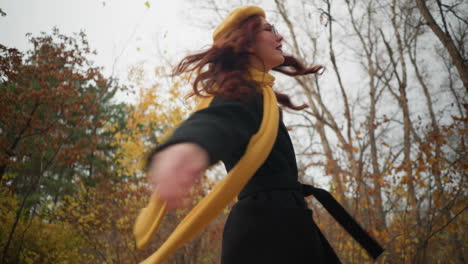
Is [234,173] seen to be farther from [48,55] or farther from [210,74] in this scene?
[48,55]

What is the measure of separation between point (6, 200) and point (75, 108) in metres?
3.11

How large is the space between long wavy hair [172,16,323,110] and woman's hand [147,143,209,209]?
0.34 m

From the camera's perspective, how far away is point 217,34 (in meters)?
1.39

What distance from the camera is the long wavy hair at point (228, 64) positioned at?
1.04 metres

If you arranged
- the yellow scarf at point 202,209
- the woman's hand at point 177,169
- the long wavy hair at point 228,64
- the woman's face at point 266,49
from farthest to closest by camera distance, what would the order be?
the woman's face at point 266,49 < the long wavy hair at point 228,64 < the yellow scarf at point 202,209 < the woman's hand at point 177,169

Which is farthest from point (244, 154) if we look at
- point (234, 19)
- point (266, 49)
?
point (234, 19)

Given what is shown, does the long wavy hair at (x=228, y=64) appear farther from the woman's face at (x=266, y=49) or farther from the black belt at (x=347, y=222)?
the black belt at (x=347, y=222)

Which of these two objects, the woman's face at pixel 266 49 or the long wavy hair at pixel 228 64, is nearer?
the long wavy hair at pixel 228 64

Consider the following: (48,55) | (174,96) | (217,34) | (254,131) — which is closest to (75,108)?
(48,55)

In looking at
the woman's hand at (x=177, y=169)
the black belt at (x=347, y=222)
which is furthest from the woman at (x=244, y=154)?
the black belt at (x=347, y=222)

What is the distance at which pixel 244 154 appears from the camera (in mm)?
907

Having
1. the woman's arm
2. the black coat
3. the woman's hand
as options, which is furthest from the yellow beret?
the woman's hand

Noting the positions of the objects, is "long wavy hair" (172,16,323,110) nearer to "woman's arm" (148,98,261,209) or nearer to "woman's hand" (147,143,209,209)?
"woman's arm" (148,98,261,209)

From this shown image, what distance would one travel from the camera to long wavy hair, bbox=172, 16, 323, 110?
40.9 inches
